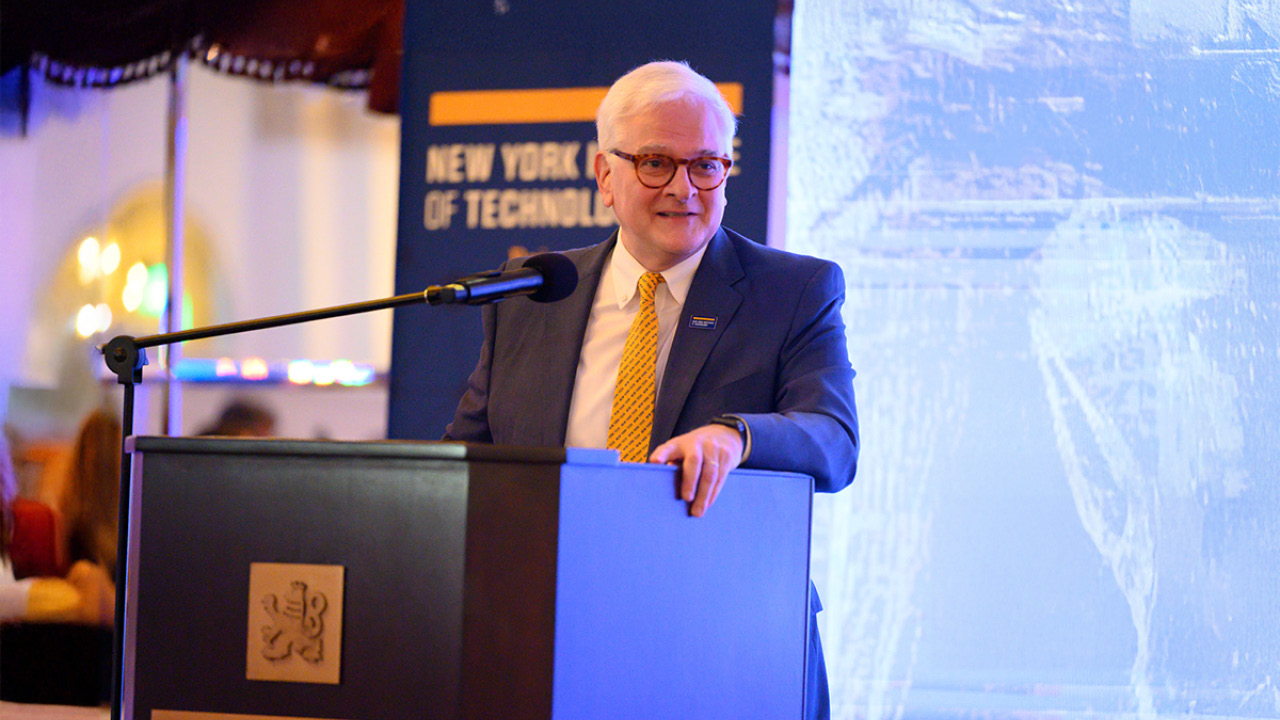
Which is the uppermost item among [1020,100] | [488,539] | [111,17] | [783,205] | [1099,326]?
[111,17]

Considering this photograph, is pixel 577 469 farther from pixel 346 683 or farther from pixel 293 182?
pixel 293 182

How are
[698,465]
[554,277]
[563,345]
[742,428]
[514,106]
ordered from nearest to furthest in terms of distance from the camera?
[698,465] → [742,428] → [554,277] → [563,345] → [514,106]

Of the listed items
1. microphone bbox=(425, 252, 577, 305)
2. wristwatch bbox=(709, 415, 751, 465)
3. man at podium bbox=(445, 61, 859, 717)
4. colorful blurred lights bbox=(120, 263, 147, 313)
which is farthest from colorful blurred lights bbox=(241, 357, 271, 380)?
wristwatch bbox=(709, 415, 751, 465)

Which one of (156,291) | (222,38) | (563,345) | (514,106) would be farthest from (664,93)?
(156,291)

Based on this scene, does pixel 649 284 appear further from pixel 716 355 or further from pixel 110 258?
pixel 110 258

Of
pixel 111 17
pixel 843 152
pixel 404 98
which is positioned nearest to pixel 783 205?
pixel 843 152

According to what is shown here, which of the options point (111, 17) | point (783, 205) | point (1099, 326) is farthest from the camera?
point (111, 17)

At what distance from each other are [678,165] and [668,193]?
5cm

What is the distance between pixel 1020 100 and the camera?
3.60 meters

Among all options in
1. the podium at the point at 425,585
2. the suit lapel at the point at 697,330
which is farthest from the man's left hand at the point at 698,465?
the suit lapel at the point at 697,330

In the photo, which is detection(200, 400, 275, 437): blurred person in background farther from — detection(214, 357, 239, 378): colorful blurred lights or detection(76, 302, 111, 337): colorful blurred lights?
detection(76, 302, 111, 337): colorful blurred lights

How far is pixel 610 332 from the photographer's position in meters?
1.92

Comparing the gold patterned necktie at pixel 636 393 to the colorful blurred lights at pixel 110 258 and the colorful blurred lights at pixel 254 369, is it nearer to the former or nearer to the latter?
the colorful blurred lights at pixel 254 369

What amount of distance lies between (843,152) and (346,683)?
2908 mm
